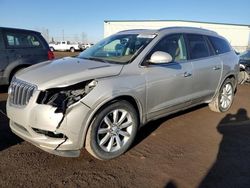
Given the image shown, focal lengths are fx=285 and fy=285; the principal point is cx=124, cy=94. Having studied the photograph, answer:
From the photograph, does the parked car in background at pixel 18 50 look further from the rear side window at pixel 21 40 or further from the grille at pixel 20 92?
the grille at pixel 20 92

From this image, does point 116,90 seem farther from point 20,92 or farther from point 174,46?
point 174,46

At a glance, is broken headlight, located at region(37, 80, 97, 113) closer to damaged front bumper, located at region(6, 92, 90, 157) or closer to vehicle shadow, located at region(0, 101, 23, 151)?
damaged front bumper, located at region(6, 92, 90, 157)

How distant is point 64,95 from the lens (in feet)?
11.7

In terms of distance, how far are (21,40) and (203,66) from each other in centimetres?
532

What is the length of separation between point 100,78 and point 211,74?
9.05 ft

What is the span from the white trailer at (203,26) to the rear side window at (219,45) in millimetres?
30614

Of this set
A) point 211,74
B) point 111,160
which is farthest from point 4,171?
point 211,74

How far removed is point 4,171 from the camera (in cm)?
354

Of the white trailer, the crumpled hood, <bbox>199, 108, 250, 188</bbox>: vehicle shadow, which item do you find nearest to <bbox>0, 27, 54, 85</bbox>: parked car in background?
the crumpled hood

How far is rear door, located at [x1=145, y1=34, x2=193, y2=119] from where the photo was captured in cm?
436

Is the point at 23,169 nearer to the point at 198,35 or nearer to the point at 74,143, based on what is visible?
the point at 74,143

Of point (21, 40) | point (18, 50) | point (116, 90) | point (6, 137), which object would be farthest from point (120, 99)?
point (21, 40)

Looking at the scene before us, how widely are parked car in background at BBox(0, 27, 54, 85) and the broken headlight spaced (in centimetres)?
477

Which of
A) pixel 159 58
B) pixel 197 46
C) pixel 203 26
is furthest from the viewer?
pixel 203 26
